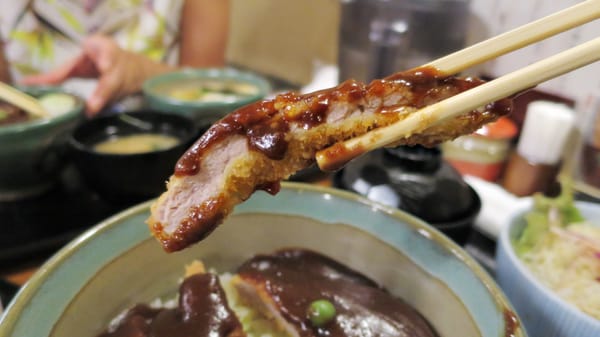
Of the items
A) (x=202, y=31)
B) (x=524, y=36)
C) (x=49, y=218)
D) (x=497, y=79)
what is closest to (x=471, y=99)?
(x=497, y=79)

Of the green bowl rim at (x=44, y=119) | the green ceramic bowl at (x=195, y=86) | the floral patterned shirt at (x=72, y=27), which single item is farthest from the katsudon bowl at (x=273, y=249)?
the floral patterned shirt at (x=72, y=27)

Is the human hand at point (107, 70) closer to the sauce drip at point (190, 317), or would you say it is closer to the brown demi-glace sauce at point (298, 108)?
the sauce drip at point (190, 317)

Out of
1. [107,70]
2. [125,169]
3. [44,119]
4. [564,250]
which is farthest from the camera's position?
[107,70]

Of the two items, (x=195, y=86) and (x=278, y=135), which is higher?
(x=278, y=135)

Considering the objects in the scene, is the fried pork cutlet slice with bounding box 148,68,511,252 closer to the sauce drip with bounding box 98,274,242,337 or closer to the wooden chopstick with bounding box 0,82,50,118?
the sauce drip with bounding box 98,274,242,337

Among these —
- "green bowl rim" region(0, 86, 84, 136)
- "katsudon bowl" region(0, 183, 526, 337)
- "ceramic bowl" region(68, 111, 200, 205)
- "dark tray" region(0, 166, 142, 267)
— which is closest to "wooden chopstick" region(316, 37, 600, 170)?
"katsudon bowl" region(0, 183, 526, 337)

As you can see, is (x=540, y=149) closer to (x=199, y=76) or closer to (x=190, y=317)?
(x=190, y=317)

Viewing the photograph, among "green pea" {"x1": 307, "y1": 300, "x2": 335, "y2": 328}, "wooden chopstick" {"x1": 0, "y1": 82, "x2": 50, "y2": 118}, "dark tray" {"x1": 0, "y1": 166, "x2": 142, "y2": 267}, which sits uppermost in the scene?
"wooden chopstick" {"x1": 0, "y1": 82, "x2": 50, "y2": 118}
